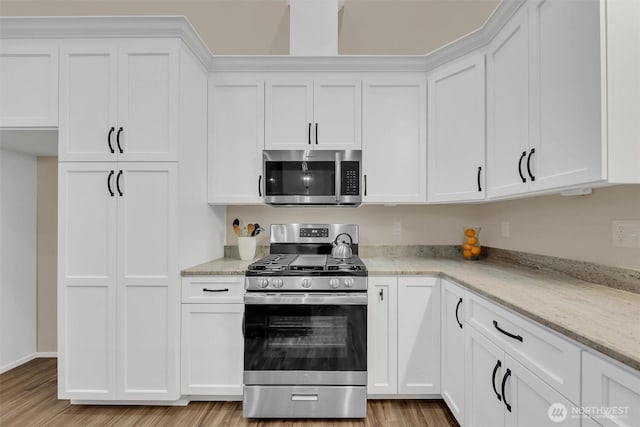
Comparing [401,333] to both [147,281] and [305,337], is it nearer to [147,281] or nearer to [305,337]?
[305,337]

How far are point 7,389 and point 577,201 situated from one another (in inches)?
155

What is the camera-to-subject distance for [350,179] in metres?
2.53

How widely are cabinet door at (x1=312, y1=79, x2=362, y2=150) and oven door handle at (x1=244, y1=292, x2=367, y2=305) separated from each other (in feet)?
3.69

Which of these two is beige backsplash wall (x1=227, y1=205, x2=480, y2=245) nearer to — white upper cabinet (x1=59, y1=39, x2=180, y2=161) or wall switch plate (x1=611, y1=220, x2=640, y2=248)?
white upper cabinet (x1=59, y1=39, x2=180, y2=161)

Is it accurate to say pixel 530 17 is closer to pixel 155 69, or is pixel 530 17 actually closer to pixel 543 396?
pixel 543 396

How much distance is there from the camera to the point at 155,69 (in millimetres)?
2111

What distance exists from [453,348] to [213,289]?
1521 millimetres

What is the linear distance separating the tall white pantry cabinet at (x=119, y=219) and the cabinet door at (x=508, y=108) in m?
1.95

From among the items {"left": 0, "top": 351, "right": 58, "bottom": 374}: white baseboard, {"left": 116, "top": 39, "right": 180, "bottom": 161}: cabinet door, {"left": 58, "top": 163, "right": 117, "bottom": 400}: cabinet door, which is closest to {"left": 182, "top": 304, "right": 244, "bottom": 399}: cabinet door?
{"left": 58, "top": 163, "right": 117, "bottom": 400}: cabinet door

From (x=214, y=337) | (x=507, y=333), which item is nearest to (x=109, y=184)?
(x=214, y=337)

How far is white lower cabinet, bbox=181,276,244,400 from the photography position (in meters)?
2.17

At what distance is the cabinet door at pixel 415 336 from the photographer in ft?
7.27

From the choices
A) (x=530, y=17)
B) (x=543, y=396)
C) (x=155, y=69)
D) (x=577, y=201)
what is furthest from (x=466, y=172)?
(x=155, y=69)

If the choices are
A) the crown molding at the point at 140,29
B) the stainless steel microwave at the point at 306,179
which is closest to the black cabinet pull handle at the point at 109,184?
the crown molding at the point at 140,29
